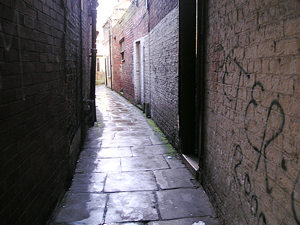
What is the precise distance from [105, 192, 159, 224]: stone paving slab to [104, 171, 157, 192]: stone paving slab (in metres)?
0.17

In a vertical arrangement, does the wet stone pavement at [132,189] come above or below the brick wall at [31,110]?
below

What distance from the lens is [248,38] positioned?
2.52 meters

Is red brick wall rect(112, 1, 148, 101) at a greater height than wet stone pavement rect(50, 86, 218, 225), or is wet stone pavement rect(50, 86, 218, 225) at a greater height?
red brick wall rect(112, 1, 148, 101)

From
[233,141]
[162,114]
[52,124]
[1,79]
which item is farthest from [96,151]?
[1,79]

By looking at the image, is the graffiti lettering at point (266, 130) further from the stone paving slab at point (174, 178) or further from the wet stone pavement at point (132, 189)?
the stone paving slab at point (174, 178)

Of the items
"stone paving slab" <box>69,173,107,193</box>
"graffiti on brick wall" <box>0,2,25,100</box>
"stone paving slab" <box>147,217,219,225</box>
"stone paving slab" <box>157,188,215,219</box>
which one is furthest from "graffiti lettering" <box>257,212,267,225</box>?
"stone paving slab" <box>69,173,107,193</box>

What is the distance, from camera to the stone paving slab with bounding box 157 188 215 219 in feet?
11.4

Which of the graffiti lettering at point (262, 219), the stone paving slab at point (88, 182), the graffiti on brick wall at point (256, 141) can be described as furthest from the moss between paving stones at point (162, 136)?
the graffiti lettering at point (262, 219)

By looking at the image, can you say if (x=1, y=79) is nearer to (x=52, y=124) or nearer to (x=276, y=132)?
(x=52, y=124)

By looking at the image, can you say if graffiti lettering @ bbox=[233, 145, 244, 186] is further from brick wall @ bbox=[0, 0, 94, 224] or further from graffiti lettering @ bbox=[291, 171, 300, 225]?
brick wall @ bbox=[0, 0, 94, 224]

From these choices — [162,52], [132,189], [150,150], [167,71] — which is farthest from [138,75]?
[132,189]

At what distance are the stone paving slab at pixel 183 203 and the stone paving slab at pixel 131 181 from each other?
1.06 feet

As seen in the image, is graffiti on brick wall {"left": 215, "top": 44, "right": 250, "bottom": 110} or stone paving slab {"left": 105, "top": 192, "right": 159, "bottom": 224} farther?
stone paving slab {"left": 105, "top": 192, "right": 159, "bottom": 224}

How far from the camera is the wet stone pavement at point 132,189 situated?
3.40 meters
